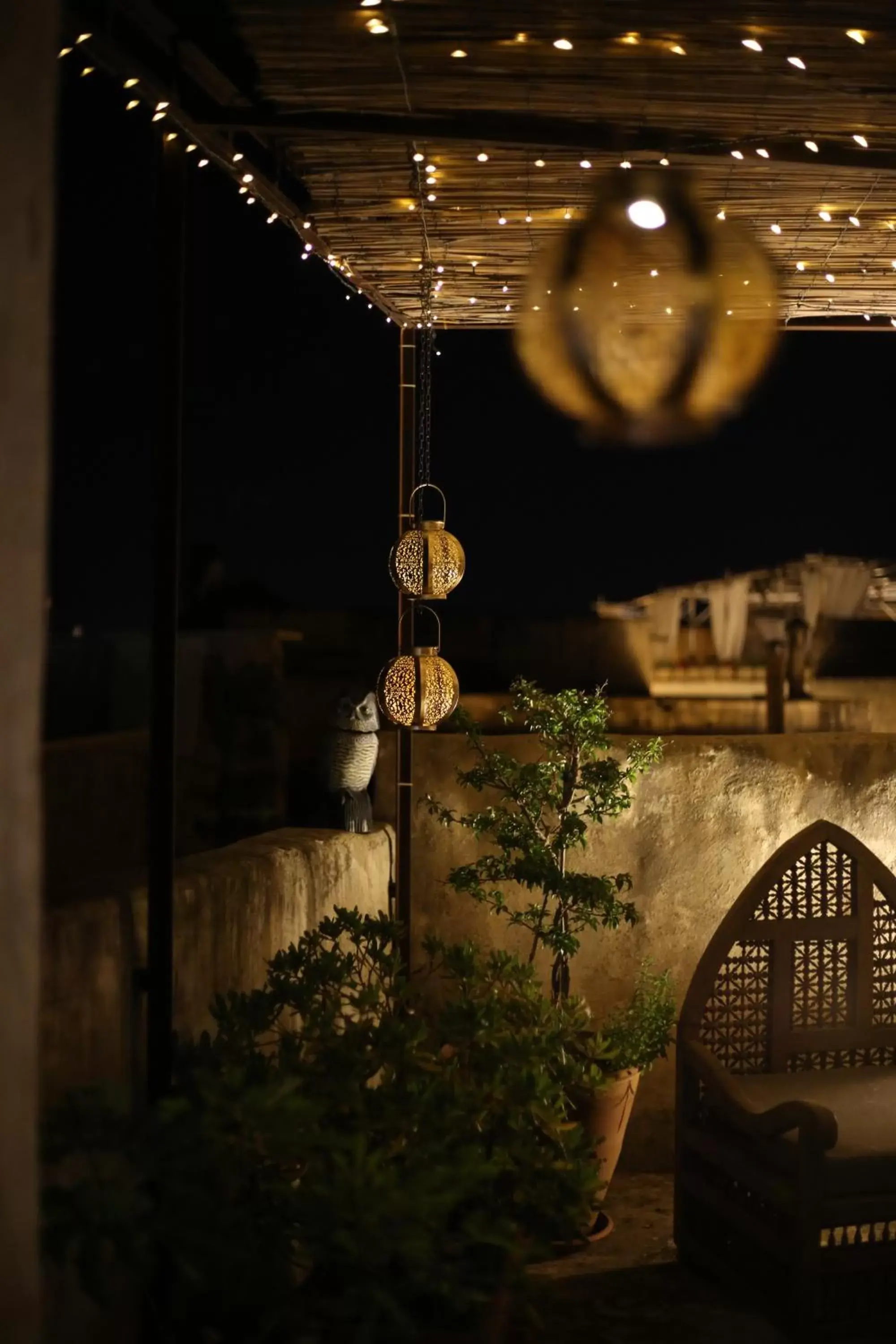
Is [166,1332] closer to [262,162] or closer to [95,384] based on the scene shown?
[262,162]

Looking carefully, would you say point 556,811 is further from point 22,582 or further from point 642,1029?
point 22,582

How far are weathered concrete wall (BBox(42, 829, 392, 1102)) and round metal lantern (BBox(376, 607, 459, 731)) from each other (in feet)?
1.52

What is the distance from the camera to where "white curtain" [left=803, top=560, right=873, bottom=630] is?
12375 mm

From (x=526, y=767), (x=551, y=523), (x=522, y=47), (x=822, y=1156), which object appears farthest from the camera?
(x=551, y=523)

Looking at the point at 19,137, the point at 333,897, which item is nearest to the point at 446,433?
the point at 333,897

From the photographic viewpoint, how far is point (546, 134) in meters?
3.35

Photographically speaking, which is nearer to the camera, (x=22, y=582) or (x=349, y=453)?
(x=22, y=582)

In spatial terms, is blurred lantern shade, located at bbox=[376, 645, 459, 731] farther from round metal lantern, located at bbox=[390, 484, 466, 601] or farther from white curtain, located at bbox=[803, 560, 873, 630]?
white curtain, located at bbox=[803, 560, 873, 630]

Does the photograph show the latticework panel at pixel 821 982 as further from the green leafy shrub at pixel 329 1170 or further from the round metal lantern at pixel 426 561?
the round metal lantern at pixel 426 561

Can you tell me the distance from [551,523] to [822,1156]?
10197 mm

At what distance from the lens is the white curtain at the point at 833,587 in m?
12.4

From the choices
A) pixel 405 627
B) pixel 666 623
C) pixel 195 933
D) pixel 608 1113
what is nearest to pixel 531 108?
pixel 195 933

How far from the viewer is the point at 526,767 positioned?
16.9 ft

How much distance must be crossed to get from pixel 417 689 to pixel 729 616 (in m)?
7.86
